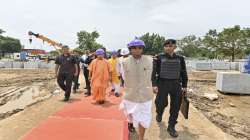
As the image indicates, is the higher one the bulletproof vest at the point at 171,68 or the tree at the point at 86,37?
the tree at the point at 86,37

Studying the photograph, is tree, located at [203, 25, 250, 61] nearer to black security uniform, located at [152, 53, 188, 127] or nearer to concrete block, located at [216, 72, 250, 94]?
concrete block, located at [216, 72, 250, 94]

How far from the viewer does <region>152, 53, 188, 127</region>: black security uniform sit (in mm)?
5805

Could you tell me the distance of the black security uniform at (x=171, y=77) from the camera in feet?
19.0

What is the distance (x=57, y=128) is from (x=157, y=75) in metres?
2.11

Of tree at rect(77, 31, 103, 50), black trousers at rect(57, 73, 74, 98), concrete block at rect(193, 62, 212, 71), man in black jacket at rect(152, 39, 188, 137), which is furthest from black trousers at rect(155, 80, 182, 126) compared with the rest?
tree at rect(77, 31, 103, 50)

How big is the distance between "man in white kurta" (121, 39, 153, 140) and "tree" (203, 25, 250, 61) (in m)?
42.7

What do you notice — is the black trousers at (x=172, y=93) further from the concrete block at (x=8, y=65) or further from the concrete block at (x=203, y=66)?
the concrete block at (x=8, y=65)

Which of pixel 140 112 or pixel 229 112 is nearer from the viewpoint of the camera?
pixel 140 112

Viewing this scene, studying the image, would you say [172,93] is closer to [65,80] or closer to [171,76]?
[171,76]

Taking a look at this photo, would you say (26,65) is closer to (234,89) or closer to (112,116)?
(234,89)

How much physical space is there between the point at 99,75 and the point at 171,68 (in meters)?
3.09

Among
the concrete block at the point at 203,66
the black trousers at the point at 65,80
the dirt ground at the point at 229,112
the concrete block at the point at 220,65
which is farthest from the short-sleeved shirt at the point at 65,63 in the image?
the concrete block at the point at 220,65

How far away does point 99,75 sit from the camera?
8.45 metres

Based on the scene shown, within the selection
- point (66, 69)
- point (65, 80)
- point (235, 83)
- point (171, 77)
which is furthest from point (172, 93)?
point (235, 83)
